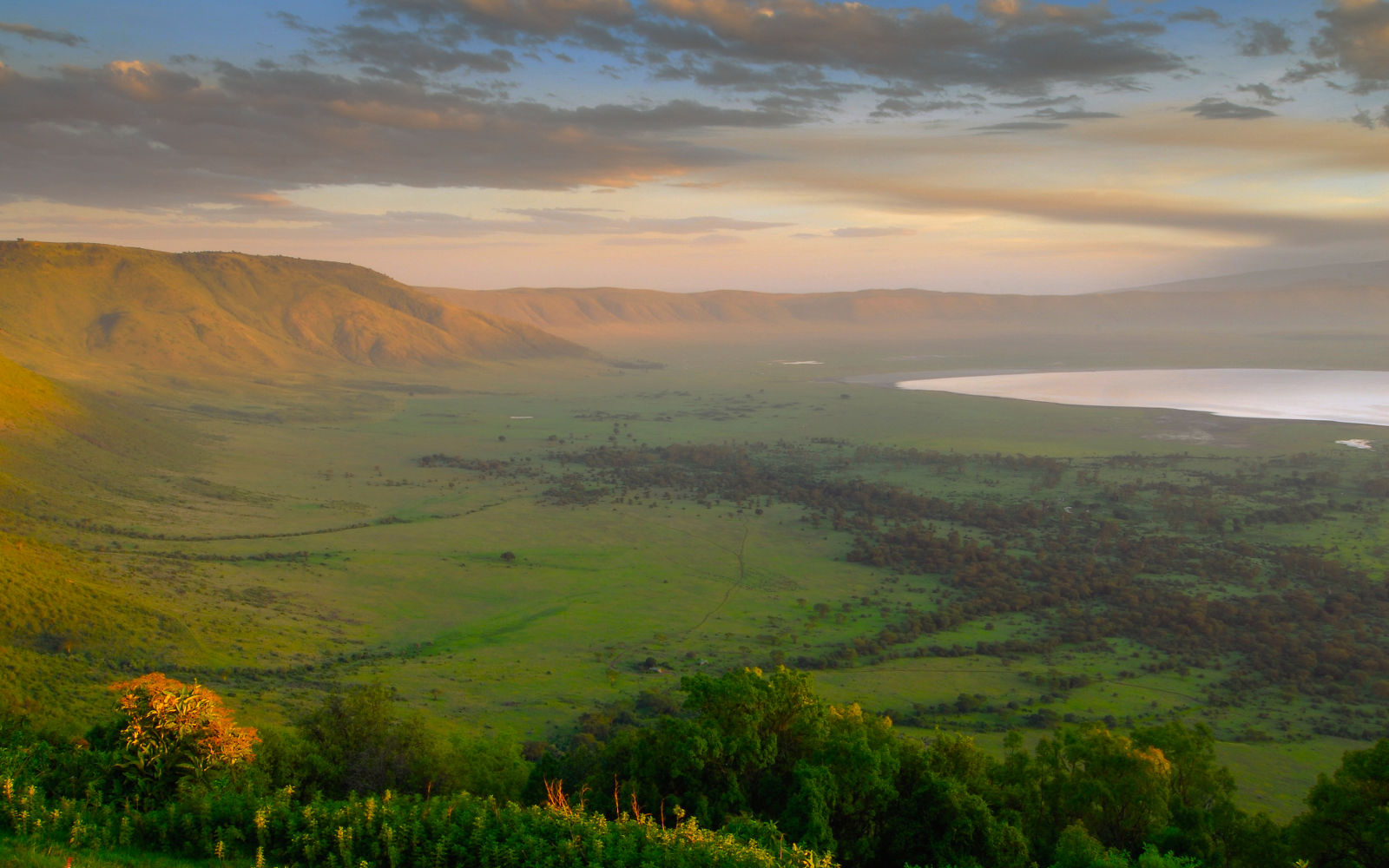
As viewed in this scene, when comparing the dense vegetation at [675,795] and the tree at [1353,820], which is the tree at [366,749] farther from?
the tree at [1353,820]

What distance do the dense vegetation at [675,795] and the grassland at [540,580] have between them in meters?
12.5

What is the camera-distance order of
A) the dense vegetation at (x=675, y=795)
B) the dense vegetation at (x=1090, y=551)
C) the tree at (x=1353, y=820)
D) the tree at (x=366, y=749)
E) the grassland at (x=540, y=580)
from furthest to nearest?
the dense vegetation at (x=1090, y=551) → the grassland at (x=540, y=580) → the tree at (x=366, y=749) → the tree at (x=1353, y=820) → the dense vegetation at (x=675, y=795)

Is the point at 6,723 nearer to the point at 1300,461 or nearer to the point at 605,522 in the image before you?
the point at 605,522

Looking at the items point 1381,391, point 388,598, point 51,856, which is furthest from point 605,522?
point 1381,391

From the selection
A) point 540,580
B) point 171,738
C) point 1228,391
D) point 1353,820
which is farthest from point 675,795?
point 1228,391

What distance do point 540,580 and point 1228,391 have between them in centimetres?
A: 15493

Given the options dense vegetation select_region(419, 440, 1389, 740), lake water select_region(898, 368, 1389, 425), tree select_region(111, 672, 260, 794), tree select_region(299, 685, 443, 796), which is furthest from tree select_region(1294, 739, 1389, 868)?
lake water select_region(898, 368, 1389, 425)

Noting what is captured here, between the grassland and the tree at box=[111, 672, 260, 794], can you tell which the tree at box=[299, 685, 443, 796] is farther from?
the grassland

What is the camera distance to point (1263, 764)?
124 ft

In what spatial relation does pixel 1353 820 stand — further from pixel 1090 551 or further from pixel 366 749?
pixel 1090 551

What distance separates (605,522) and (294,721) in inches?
1883

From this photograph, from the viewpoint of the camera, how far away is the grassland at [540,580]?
41.5 meters

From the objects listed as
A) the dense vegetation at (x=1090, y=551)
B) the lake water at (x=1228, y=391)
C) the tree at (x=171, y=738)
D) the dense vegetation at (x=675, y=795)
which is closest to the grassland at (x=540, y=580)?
the dense vegetation at (x=1090, y=551)

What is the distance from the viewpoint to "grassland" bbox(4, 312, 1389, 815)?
1635 inches
